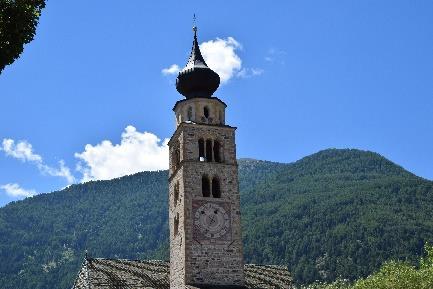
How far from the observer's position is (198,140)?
40.0 metres

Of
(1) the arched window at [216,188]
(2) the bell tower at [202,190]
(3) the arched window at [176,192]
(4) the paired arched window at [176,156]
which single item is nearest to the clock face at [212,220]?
(2) the bell tower at [202,190]

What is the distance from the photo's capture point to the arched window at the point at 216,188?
38.9m

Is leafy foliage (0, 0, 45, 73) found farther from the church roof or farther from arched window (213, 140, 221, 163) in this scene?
arched window (213, 140, 221, 163)

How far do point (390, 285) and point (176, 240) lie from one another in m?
12.6

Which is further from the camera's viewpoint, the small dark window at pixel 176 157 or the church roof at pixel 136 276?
the small dark window at pixel 176 157

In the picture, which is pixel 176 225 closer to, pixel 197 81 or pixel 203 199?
pixel 203 199

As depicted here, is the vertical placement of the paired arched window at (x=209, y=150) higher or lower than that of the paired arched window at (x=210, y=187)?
higher

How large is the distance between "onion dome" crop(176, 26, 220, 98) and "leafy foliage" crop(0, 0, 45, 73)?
27.4 metres

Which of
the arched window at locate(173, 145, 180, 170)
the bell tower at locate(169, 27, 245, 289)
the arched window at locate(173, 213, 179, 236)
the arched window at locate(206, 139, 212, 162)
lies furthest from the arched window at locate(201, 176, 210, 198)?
the arched window at locate(173, 145, 180, 170)

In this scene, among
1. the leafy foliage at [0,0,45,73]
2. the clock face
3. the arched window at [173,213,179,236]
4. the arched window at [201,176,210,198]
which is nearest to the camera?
the leafy foliage at [0,0,45,73]

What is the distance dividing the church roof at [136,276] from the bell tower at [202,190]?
1.39 m

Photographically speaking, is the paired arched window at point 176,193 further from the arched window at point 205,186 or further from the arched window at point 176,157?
the arched window at point 205,186

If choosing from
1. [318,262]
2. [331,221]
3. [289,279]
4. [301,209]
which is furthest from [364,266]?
[289,279]

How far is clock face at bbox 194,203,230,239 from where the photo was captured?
1476 inches
